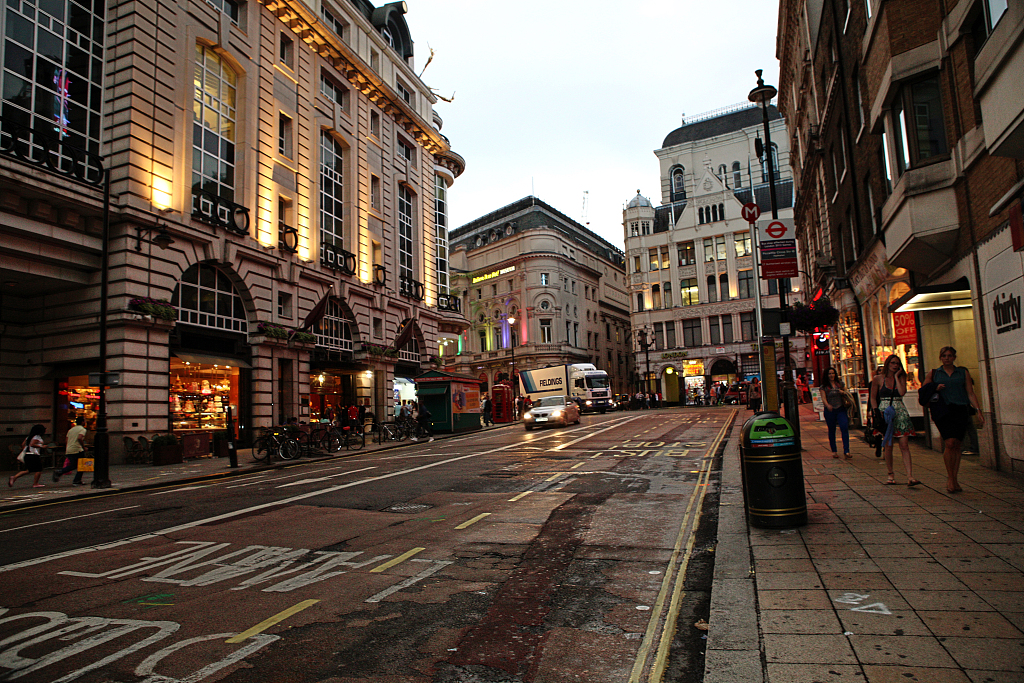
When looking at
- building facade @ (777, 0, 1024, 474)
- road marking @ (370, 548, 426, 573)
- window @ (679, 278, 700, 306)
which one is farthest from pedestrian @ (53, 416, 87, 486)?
window @ (679, 278, 700, 306)

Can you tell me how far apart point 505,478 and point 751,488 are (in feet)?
19.0

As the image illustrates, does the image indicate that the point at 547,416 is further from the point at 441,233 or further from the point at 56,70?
the point at 56,70

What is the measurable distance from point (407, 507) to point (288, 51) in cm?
2856

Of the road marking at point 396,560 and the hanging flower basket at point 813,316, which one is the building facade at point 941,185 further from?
the road marking at point 396,560

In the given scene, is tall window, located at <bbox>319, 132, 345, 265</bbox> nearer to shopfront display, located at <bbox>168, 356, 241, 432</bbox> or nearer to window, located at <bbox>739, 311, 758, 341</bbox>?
shopfront display, located at <bbox>168, 356, 241, 432</bbox>

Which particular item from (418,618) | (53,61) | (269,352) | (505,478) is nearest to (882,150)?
(505,478)

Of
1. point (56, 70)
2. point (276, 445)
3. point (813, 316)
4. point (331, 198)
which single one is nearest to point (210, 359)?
point (276, 445)

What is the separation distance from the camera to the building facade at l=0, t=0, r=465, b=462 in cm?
1909

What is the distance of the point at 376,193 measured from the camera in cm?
3678

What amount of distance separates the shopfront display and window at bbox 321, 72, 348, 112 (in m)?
16.5

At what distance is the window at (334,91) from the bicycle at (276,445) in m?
20.3

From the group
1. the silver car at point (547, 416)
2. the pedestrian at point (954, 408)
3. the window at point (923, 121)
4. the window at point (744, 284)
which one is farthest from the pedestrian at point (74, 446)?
the window at point (744, 284)

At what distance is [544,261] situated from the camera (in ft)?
244

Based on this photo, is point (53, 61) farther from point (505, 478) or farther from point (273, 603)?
point (273, 603)
